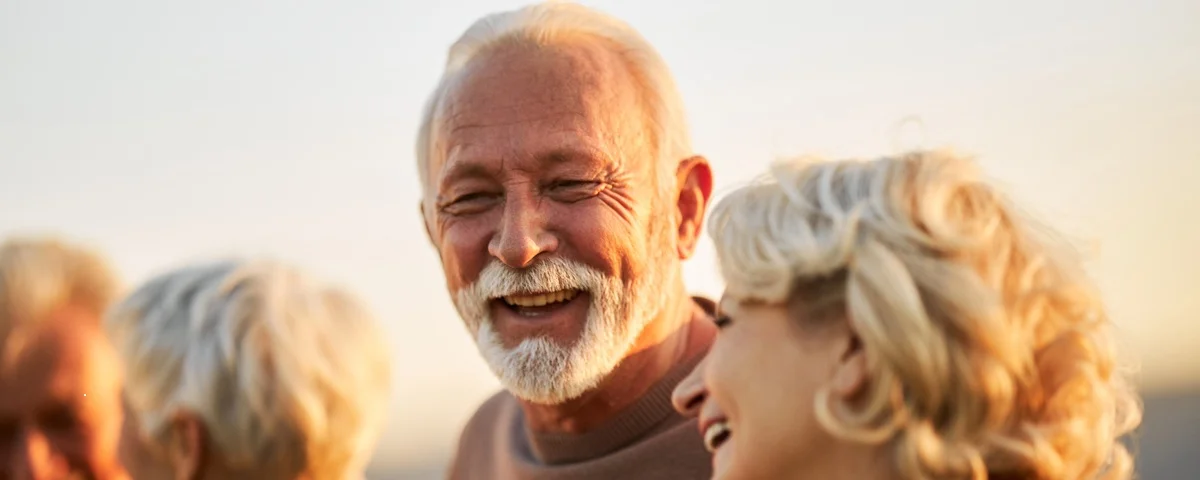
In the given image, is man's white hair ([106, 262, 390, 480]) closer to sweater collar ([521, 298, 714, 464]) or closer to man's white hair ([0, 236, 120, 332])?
sweater collar ([521, 298, 714, 464])

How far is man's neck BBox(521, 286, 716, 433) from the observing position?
3730mm

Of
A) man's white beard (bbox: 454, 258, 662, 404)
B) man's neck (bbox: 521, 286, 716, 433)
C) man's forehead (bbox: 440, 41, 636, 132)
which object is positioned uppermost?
man's forehead (bbox: 440, 41, 636, 132)

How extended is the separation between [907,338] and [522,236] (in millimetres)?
1476

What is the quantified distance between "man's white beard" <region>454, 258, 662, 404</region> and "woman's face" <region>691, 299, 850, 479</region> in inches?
44.6

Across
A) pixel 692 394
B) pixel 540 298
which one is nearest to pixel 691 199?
pixel 540 298

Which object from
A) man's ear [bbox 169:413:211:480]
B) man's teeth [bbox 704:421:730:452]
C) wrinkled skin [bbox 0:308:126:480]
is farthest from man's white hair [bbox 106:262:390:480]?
wrinkled skin [bbox 0:308:126:480]

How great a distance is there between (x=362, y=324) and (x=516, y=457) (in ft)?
3.44

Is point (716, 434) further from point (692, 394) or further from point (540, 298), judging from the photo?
→ point (540, 298)

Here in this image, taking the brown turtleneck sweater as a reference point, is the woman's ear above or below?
above

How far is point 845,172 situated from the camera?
2.44m

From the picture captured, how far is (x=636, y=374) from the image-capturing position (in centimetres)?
376

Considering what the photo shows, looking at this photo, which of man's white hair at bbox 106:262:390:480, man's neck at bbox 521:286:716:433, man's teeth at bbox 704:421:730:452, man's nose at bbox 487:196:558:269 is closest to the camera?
man's teeth at bbox 704:421:730:452

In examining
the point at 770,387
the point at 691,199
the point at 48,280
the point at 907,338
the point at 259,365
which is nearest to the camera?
the point at 907,338

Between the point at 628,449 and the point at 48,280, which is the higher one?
the point at 48,280
